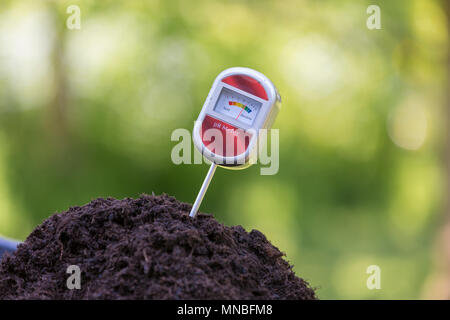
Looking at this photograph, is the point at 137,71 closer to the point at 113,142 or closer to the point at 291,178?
the point at 113,142

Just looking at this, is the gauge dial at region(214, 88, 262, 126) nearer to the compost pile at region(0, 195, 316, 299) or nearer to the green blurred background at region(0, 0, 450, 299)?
the compost pile at region(0, 195, 316, 299)

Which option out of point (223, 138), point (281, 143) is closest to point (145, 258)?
point (223, 138)

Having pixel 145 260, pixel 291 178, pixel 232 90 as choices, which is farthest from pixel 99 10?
pixel 145 260

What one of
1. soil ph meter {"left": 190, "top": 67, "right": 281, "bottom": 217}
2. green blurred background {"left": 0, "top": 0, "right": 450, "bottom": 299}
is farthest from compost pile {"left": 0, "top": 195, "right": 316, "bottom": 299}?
green blurred background {"left": 0, "top": 0, "right": 450, "bottom": 299}

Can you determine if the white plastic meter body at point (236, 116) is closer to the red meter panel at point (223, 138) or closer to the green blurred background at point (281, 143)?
the red meter panel at point (223, 138)

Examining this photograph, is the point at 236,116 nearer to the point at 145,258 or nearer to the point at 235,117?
the point at 235,117
